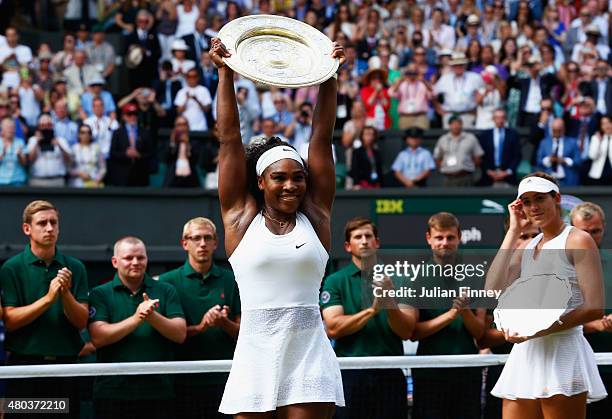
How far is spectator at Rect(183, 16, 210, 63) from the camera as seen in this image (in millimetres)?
17141

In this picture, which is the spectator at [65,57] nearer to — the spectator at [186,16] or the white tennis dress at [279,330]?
the spectator at [186,16]

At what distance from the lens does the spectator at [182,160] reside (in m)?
14.9

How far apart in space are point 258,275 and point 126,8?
14430 mm

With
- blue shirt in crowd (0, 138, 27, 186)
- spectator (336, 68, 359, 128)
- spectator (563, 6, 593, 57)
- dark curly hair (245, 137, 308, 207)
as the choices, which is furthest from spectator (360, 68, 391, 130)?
dark curly hair (245, 137, 308, 207)

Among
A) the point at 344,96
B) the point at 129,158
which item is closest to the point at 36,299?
the point at 129,158

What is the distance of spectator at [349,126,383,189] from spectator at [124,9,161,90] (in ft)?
12.4

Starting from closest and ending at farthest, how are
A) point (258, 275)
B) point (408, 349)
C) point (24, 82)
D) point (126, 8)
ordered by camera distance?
point (258, 275) < point (408, 349) < point (24, 82) < point (126, 8)

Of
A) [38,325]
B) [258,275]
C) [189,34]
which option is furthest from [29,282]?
[189,34]

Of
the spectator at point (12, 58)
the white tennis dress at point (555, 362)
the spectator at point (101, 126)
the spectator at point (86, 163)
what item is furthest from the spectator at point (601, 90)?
the white tennis dress at point (555, 362)

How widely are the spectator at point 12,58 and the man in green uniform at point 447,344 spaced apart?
1014cm

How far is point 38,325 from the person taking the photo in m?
7.36

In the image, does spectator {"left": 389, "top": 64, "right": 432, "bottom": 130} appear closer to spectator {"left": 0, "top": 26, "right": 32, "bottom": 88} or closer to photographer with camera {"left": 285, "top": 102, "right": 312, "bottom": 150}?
photographer with camera {"left": 285, "top": 102, "right": 312, "bottom": 150}

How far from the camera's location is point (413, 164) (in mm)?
15039

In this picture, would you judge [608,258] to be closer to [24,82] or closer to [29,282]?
[29,282]
